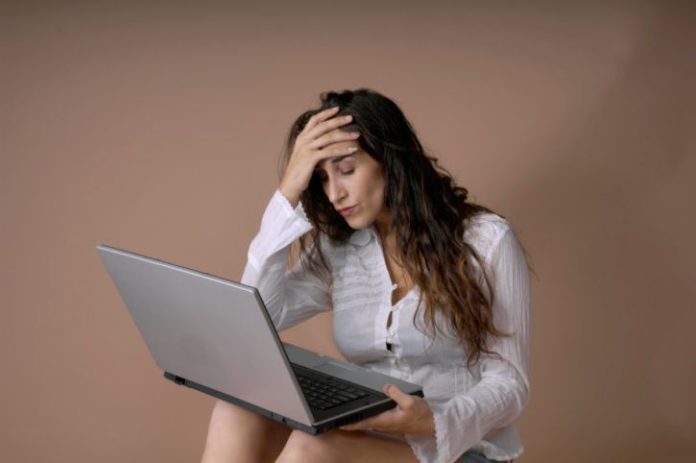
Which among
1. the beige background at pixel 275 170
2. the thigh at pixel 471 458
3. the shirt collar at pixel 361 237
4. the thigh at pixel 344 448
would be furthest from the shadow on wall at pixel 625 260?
the thigh at pixel 344 448

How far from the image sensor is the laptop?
4.38 feet

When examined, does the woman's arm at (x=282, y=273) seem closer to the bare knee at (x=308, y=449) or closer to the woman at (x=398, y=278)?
the woman at (x=398, y=278)

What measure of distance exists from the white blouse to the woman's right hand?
1.3 inches

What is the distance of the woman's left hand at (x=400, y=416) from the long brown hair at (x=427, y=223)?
0.23 metres

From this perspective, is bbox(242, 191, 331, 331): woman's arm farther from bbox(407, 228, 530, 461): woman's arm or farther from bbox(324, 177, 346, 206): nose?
bbox(407, 228, 530, 461): woman's arm

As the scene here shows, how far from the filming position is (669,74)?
2.30 m

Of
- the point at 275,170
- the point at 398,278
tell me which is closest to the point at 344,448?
the point at 398,278

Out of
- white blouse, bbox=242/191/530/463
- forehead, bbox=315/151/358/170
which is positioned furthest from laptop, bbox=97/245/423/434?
forehead, bbox=315/151/358/170

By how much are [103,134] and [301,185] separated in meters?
0.86

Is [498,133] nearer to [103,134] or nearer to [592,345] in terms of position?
[592,345]

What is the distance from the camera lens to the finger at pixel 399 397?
4.73 feet

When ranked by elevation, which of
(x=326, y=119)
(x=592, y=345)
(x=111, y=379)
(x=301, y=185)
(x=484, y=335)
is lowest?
(x=111, y=379)

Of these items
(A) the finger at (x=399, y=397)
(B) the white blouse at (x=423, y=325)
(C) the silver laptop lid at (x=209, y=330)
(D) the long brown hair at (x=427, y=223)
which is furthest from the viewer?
(D) the long brown hair at (x=427, y=223)

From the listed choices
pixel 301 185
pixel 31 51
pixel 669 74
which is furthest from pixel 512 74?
pixel 31 51
